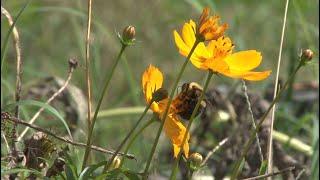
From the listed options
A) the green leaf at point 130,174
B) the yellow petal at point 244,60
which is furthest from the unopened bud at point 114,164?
the yellow petal at point 244,60

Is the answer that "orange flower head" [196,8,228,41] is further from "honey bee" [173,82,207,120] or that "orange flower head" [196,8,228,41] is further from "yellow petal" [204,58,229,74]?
"honey bee" [173,82,207,120]

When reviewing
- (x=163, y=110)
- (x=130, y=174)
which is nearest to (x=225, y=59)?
(x=163, y=110)

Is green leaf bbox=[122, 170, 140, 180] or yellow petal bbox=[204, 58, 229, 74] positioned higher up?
yellow petal bbox=[204, 58, 229, 74]

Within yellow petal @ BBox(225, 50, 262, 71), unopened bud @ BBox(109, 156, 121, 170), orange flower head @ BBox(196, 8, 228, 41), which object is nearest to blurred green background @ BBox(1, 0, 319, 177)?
unopened bud @ BBox(109, 156, 121, 170)

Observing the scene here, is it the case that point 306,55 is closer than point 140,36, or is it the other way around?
point 306,55

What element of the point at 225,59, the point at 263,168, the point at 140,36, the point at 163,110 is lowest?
the point at 140,36

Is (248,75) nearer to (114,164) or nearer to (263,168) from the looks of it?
(263,168)

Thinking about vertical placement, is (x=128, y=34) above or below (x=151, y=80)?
above
